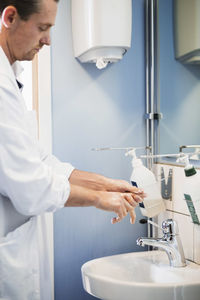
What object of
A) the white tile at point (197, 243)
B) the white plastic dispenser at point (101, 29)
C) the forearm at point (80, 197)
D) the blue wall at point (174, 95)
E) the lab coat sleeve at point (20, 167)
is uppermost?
the white plastic dispenser at point (101, 29)

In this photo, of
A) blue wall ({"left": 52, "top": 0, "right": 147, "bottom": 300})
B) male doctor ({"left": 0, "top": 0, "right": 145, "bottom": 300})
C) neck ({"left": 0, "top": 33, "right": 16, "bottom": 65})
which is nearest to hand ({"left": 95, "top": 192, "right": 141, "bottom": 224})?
male doctor ({"left": 0, "top": 0, "right": 145, "bottom": 300})

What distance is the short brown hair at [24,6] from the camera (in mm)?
1023

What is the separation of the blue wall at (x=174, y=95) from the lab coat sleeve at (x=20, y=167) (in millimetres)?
743

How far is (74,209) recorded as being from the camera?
168 cm

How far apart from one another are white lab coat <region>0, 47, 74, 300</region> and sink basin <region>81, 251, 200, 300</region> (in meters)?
0.22

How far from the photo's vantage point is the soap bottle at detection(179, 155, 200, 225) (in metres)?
1.37

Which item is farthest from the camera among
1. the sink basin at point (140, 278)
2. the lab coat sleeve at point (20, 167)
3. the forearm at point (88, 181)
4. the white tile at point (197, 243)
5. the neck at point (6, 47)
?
the white tile at point (197, 243)

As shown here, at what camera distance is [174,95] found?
1685 mm

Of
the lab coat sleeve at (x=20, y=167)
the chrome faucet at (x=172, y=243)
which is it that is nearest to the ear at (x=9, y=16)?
the lab coat sleeve at (x=20, y=167)

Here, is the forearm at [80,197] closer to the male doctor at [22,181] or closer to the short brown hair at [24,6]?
the male doctor at [22,181]

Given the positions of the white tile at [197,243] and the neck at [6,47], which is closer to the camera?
the neck at [6,47]

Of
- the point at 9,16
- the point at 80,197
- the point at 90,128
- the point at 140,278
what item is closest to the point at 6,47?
the point at 9,16

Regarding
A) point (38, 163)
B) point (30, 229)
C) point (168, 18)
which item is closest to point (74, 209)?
point (30, 229)

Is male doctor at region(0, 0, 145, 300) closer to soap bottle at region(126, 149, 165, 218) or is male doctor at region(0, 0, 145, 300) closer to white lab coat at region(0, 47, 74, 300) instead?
white lab coat at region(0, 47, 74, 300)
